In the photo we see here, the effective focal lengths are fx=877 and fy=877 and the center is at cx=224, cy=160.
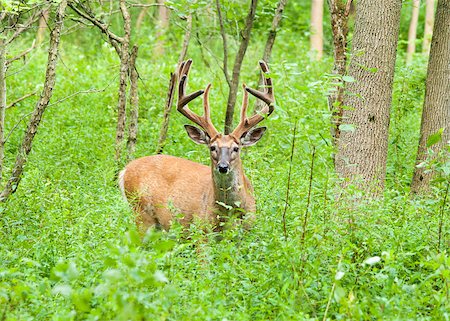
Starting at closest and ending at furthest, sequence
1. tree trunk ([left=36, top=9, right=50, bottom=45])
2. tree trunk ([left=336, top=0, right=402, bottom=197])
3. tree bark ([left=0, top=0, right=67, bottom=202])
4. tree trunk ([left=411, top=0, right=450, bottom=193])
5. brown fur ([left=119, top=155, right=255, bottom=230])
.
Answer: tree bark ([left=0, top=0, right=67, bottom=202]) → tree trunk ([left=336, top=0, right=402, bottom=197]) → brown fur ([left=119, top=155, right=255, bottom=230]) → tree trunk ([left=36, top=9, right=50, bottom=45]) → tree trunk ([left=411, top=0, right=450, bottom=193])

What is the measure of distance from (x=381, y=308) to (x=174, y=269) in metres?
1.59

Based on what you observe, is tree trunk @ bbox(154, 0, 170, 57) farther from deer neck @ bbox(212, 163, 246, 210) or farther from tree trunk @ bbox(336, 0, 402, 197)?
tree trunk @ bbox(336, 0, 402, 197)

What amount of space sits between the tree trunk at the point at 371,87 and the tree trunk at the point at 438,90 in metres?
1.32

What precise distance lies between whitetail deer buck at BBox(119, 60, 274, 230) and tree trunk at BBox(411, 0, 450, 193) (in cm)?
188

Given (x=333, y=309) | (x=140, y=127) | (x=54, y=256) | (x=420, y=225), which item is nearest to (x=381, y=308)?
(x=333, y=309)

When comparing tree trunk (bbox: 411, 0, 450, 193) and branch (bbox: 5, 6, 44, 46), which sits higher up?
branch (bbox: 5, 6, 44, 46)

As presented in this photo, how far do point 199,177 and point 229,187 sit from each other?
815mm

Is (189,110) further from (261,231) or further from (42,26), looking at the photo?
(42,26)

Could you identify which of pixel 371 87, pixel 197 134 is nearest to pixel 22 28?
pixel 197 134

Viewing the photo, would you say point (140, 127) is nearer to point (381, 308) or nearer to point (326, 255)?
point (326, 255)

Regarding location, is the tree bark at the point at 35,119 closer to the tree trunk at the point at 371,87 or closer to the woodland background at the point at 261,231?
the woodland background at the point at 261,231

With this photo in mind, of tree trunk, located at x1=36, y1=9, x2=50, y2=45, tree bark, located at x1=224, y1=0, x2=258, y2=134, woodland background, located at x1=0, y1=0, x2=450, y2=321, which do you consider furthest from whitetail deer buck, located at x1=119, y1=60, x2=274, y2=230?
tree trunk, located at x1=36, y1=9, x2=50, y2=45

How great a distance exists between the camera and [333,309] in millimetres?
5930

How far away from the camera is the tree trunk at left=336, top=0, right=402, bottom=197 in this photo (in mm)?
8602
